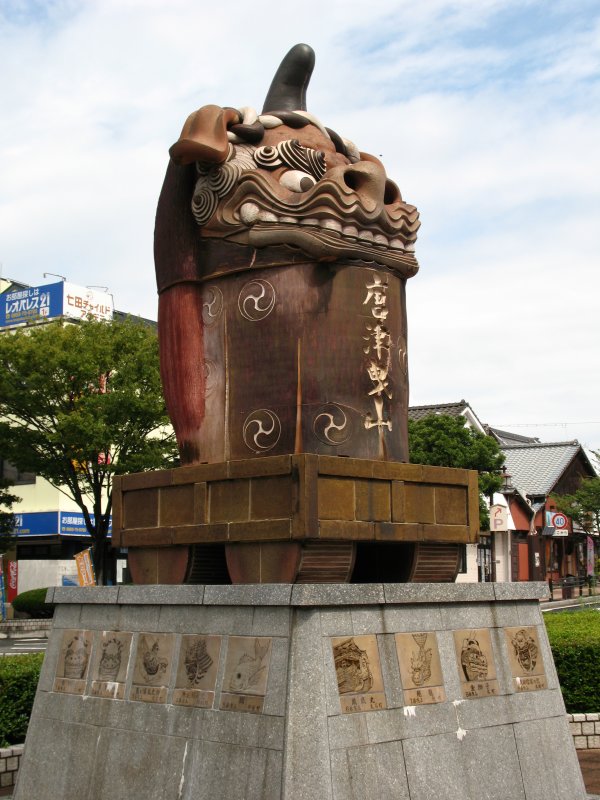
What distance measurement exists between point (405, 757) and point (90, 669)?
10.3ft

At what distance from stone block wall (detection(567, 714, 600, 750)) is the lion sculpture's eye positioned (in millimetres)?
7682

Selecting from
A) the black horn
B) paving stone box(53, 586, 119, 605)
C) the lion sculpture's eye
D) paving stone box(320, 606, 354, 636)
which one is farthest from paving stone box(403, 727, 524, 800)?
the black horn

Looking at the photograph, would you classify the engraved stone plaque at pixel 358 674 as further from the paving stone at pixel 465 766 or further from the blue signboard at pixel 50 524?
the blue signboard at pixel 50 524

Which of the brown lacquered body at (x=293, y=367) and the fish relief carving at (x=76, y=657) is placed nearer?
the brown lacquered body at (x=293, y=367)

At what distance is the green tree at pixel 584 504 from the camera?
160 ft

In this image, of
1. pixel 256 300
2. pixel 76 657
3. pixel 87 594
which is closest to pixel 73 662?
pixel 76 657

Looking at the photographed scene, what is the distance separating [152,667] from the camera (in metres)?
8.91

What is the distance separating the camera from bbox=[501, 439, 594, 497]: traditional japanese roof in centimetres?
5156

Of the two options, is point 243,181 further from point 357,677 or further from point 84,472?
point 84,472

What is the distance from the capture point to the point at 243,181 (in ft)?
32.1

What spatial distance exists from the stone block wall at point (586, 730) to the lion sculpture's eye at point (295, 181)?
768 cm

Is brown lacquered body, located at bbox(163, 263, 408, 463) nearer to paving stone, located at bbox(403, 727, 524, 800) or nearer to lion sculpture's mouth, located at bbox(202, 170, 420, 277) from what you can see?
lion sculpture's mouth, located at bbox(202, 170, 420, 277)

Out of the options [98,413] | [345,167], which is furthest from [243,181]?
[98,413]

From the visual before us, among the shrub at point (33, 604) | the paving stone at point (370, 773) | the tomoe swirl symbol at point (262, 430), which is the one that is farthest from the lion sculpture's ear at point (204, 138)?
the shrub at point (33, 604)
